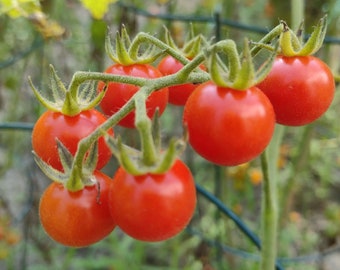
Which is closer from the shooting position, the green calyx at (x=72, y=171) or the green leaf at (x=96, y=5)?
the green calyx at (x=72, y=171)

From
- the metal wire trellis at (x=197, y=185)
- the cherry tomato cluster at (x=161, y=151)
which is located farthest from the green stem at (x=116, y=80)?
the metal wire trellis at (x=197, y=185)

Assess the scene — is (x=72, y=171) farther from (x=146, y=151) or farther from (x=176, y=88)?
(x=176, y=88)

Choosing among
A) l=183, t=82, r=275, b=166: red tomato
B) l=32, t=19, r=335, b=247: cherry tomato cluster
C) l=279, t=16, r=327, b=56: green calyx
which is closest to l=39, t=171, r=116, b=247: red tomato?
l=32, t=19, r=335, b=247: cherry tomato cluster

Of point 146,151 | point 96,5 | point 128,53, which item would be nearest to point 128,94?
point 128,53

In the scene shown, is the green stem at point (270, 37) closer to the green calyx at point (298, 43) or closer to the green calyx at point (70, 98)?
the green calyx at point (298, 43)

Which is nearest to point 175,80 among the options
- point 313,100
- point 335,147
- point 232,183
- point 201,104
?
point 201,104

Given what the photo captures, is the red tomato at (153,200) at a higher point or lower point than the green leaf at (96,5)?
lower
